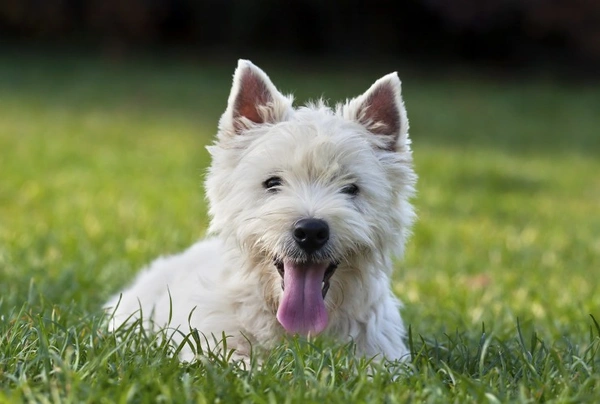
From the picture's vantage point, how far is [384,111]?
4.91 metres

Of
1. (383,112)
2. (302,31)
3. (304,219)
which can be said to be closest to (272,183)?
(304,219)

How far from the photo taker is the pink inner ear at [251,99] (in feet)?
16.0

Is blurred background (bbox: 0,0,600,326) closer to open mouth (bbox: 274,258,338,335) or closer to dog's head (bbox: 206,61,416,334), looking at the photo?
dog's head (bbox: 206,61,416,334)

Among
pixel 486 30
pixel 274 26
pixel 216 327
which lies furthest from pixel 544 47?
pixel 216 327

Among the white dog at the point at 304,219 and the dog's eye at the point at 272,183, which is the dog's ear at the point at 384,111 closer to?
the white dog at the point at 304,219

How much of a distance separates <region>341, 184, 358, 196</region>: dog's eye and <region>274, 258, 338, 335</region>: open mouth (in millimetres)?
357

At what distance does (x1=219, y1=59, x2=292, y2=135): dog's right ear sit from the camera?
487 cm

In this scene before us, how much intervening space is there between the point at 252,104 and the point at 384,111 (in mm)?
683

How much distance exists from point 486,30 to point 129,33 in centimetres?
1111

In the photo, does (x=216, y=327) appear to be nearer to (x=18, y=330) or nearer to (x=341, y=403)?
(x=18, y=330)

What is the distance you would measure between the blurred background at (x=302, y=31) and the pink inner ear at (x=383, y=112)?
24119 mm

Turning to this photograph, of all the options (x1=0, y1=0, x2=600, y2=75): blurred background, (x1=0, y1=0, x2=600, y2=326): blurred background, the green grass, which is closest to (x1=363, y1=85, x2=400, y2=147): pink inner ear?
the green grass

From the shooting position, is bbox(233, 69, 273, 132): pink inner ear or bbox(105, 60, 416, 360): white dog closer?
bbox(105, 60, 416, 360): white dog

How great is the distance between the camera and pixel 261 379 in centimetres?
368
